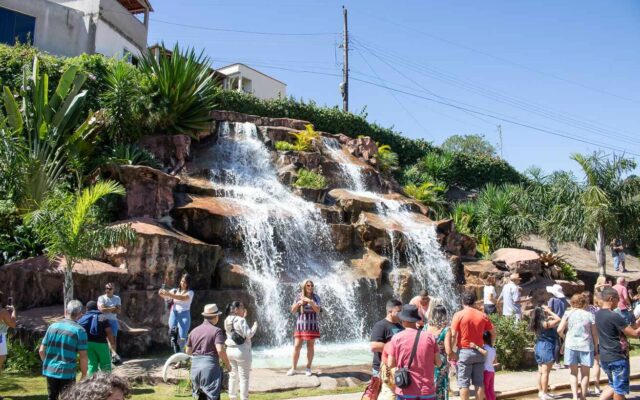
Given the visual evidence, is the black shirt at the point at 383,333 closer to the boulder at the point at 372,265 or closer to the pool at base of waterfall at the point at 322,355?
the pool at base of waterfall at the point at 322,355

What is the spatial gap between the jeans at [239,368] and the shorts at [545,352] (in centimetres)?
426

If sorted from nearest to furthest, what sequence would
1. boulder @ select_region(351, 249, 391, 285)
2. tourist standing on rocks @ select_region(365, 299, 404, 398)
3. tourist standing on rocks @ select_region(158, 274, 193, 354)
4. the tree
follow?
tourist standing on rocks @ select_region(365, 299, 404, 398) → tourist standing on rocks @ select_region(158, 274, 193, 354) → boulder @ select_region(351, 249, 391, 285) → the tree

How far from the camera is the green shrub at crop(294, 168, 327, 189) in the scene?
1867 cm

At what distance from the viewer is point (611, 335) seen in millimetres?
6938

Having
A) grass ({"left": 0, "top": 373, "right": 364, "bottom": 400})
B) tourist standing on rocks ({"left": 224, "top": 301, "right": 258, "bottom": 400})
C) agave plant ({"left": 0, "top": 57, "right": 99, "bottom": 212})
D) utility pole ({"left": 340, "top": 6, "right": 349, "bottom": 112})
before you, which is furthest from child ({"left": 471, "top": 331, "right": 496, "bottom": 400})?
utility pole ({"left": 340, "top": 6, "right": 349, "bottom": 112})

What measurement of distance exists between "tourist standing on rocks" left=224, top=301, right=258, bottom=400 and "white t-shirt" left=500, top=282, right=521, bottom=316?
22.3ft

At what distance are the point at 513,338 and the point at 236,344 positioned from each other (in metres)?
6.10

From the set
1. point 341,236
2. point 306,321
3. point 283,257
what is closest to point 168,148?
point 283,257

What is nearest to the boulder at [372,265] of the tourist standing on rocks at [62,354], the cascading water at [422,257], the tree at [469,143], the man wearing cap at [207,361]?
the cascading water at [422,257]

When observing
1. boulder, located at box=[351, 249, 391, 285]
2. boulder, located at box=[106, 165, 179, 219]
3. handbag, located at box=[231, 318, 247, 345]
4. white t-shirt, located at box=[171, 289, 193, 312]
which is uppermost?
boulder, located at box=[106, 165, 179, 219]

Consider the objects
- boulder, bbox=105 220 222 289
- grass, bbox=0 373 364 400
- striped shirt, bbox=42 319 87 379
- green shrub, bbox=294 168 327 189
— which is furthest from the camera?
green shrub, bbox=294 168 327 189

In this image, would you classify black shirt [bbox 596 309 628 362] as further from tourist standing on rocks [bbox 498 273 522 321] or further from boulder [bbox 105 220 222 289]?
boulder [bbox 105 220 222 289]

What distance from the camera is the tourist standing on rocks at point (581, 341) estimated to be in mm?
7812

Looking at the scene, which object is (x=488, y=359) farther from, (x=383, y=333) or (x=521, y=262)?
(x=521, y=262)
